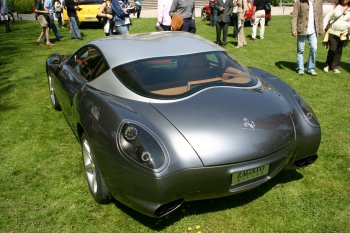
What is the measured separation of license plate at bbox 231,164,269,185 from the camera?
9.37 feet

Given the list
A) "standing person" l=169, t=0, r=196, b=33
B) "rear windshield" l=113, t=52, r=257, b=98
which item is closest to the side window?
"rear windshield" l=113, t=52, r=257, b=98

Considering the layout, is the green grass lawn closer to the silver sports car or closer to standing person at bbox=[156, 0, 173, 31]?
the silver sports car

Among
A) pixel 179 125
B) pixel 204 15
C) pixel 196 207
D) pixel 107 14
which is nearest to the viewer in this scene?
A: pixel 179 125

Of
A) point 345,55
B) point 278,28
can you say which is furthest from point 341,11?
point 278,28

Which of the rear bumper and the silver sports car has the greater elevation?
the silver sports car

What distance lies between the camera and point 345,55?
10.6 m

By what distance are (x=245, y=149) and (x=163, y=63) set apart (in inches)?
53.9

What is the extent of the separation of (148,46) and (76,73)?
104 centimetres

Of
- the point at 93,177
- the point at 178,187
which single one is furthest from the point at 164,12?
the point at 178,187

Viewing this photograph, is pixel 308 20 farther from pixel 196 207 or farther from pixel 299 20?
pixel 196 207

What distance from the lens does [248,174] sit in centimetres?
292

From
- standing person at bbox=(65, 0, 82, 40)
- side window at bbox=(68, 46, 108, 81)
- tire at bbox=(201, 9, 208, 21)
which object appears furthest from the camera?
tire at bbox=(201, 9, 208, 21)

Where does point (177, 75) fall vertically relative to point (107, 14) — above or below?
below

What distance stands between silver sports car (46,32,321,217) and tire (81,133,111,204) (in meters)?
0.01
